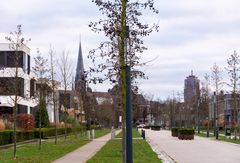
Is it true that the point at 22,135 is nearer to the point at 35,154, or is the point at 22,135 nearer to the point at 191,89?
the point at 35,154

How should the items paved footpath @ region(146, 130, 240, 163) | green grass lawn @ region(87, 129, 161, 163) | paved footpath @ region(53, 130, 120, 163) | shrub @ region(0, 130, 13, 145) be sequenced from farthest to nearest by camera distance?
shrub @ region(0, 130, 13, 145), paved footpath @ region(146, 130, 240, 163), paved footpath @ region(53, 130, 120, 163), green grass lawn @ region(87, 129, 161, 163)

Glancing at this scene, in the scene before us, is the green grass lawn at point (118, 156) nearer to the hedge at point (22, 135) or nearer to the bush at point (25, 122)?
the hedge at point (22, 135)

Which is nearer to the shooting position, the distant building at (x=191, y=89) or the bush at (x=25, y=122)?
the bush at (x=25, y=122)

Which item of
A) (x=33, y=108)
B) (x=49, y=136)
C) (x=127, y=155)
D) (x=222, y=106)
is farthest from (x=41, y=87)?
(x=222, y=106)

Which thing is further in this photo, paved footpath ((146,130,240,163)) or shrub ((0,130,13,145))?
shrub ((0,130,13,145))

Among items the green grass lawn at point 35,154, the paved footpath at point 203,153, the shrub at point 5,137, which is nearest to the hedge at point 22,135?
the shrub at point 5,137

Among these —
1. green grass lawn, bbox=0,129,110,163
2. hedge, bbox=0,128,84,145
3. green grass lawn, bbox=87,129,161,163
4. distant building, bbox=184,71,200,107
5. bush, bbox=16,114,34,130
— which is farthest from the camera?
distant building, bbox=184,71,200,107

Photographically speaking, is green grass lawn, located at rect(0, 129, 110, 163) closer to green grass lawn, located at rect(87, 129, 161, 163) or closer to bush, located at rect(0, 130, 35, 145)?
green grass lawn, located at rect(87, 129, 161, 163)

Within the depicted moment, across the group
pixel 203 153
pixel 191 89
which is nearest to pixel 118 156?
pixel 203 153

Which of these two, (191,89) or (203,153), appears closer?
(203,153)

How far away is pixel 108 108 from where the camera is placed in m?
112

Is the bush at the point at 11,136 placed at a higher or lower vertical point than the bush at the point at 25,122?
lower

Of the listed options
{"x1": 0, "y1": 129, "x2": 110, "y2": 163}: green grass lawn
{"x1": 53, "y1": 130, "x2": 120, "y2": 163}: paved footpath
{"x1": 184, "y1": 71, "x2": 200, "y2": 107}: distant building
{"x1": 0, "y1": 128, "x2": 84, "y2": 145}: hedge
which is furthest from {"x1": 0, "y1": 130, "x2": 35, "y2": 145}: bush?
{"x1": 184, "y1": 71, "x2": 200, "y2": 107}: distant building

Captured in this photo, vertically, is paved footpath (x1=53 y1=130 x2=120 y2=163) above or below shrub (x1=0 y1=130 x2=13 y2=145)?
below
